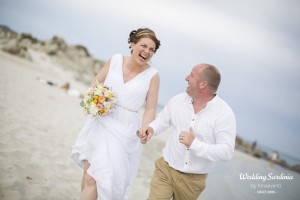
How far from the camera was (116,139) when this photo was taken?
13.3ft

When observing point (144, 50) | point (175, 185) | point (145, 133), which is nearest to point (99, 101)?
point (145, 133)

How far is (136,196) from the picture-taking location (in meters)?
6.47

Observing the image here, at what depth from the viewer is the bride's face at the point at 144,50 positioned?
13.9ft

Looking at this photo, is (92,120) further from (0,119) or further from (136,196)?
(0,119)

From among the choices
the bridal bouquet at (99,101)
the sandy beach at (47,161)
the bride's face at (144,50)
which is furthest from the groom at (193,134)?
the sandy beach at (47,161)

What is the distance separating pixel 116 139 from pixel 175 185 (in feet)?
3.25

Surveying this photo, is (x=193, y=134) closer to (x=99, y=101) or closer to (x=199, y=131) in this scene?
(x=199, y=131)

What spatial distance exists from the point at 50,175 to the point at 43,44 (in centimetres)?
4941

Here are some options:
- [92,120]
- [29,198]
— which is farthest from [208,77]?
[29,198]

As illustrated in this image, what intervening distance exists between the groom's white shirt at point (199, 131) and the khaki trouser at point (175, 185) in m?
0.10

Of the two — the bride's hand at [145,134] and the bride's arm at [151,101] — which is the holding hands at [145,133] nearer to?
the bride's hand at [145,134]

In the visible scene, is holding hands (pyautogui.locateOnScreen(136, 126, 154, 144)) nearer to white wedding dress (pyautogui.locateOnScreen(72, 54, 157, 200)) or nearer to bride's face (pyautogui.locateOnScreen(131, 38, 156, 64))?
white wedding dress (pyautogui.locateOnScreen(72, 54, 157, 200))

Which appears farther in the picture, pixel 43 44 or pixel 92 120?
pixel 43 44

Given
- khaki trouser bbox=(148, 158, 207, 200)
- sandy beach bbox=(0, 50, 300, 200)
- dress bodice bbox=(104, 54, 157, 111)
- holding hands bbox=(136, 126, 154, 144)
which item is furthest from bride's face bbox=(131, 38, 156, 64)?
sandy beach bbox=(0, 50, 300, 200)
